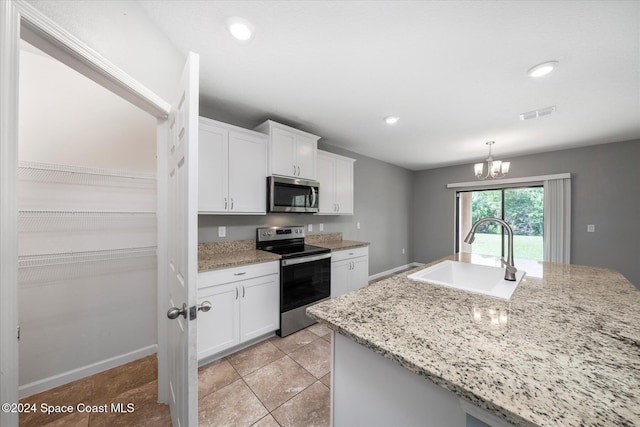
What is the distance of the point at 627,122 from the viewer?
262 centimetres

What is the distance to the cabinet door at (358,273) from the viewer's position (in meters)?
3.14

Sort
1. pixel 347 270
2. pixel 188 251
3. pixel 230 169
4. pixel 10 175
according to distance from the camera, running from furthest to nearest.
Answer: pixel 347 270, pixel 230 169, pixel 188 251, pixel 10 175

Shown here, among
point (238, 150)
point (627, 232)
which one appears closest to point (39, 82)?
point (238, 150)

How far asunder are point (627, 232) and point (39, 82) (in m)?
6.96

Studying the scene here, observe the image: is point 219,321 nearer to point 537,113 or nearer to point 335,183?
point 335,183

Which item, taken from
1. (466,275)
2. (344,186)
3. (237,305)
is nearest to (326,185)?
(344,186)

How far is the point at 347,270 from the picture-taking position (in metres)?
3.06

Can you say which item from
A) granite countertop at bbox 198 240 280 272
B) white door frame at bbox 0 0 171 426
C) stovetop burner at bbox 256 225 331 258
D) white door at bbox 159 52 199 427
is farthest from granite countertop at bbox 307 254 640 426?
stovetop burner at bbox 256 225 331 258

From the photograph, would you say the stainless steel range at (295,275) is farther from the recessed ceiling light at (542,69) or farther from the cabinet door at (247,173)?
the recessed ceiling light at (542,69)

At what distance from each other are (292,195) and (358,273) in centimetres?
155

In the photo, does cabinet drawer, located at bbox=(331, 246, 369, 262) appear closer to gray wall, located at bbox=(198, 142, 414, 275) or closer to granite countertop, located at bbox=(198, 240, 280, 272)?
gray wall, located at bbox=(198, 142, 414, 275)

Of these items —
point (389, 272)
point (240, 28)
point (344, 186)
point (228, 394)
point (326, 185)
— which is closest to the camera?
point (240, 28)

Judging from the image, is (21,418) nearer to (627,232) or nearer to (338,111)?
(338,111)

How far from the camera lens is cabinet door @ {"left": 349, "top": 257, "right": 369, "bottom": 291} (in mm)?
3141
